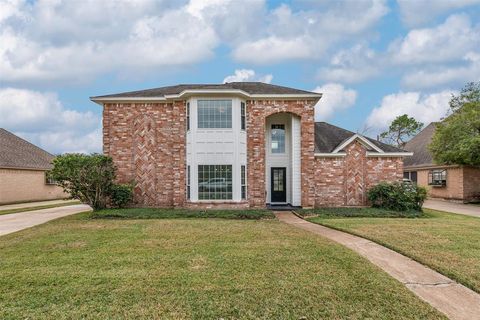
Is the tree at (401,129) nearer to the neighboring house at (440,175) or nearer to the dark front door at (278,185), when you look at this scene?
the neighboring house at (440,175)

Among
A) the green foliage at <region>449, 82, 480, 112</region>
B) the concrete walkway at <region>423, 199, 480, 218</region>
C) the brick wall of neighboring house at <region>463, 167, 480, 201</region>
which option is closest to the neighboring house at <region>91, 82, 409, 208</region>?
the concrete walkway at <region>423, 199, 480, 218</region>

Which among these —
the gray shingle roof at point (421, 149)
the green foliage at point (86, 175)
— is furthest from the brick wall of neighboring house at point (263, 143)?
the gray shingle roof at point (421, 149)

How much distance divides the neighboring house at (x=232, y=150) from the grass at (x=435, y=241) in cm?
410

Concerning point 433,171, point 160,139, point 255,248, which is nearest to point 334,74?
point 433,171

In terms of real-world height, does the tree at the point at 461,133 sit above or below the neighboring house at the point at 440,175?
above

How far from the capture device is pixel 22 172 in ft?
71.3

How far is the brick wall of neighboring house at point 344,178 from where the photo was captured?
53.1 ft

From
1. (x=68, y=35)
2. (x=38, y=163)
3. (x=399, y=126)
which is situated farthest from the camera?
(x=399, y=126)

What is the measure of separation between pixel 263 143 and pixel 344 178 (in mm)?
4758

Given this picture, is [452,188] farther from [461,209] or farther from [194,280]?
[194,280]

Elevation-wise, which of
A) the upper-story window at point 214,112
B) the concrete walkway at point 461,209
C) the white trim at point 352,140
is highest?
the upper-story window at point 214,112

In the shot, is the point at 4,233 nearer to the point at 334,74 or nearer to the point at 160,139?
the point at 160,139

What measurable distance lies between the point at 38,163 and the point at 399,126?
41.0m

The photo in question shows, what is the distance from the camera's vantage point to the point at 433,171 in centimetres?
2427
